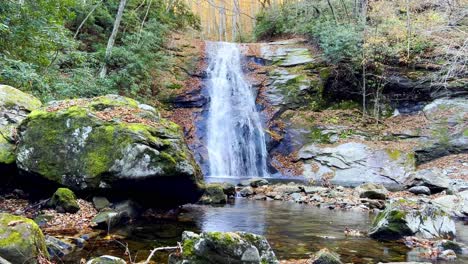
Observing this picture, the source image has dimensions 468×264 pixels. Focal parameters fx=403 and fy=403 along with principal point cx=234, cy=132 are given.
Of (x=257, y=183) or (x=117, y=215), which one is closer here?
(x=117, y=215)

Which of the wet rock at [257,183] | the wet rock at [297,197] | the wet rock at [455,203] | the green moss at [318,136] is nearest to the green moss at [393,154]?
the green moss at [318,136]

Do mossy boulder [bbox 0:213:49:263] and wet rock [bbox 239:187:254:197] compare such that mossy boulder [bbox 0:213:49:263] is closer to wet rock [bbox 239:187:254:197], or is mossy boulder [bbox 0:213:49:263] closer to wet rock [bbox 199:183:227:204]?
wet rock [bbox 199:183:227:204]

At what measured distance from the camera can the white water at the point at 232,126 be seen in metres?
17.3

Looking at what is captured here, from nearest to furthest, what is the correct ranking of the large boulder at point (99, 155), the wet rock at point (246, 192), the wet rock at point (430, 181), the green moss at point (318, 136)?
the large boulder at point (99, 155)
the wet rock at point (246, 192)
the wet rock at point (430, 181)
the green moss at point (318, 136)

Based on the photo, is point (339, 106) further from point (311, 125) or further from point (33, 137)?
point (33, 137)

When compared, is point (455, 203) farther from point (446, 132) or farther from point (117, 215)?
point (117, 215)

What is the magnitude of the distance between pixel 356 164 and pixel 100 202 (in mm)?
11727

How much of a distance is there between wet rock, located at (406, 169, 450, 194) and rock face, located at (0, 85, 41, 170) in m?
11.1

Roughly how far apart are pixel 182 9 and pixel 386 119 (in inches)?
564

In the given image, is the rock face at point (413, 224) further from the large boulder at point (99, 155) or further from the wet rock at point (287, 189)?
the wet rock at point (287, 189)

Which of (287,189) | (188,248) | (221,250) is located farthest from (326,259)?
(287,189)

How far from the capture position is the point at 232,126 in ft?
60.9

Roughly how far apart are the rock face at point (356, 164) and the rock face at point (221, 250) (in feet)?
38.0

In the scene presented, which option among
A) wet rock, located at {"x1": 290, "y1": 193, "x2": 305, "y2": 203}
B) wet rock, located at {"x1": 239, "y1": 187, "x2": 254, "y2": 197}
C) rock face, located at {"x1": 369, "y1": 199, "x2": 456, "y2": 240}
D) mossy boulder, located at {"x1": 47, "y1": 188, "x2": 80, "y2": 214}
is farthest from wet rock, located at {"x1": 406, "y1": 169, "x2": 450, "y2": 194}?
mossy boulder, located at {"x1": 47, "y1": 188, "x2": 80, "y2": 214}
